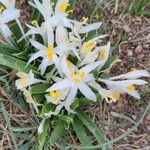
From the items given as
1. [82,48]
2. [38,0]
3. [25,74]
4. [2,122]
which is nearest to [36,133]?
[2,122]

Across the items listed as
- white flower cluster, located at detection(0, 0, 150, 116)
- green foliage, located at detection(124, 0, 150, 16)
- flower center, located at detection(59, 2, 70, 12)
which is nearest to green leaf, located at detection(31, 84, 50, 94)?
white flower cluster, located at detection(0, 0, 150, 116)

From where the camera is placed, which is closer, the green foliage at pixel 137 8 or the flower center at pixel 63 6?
the flower center at pixel 63 6

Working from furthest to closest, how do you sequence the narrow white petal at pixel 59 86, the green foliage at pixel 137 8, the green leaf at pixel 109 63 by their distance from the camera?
the green foliage at pixel 137 8, the green leaf at pixel 109 63, the narrow white petal at pixel 59 86

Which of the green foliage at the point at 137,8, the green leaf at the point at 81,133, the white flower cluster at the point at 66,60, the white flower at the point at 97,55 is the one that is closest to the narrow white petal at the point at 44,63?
the white flower cluster at the point at 66,60

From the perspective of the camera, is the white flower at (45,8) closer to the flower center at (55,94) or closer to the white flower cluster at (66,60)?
the white flower cluster at (66,60)

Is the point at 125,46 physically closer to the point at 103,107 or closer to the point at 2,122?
the point at 103,107

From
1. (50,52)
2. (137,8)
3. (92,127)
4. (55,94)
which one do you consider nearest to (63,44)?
(50,52)
